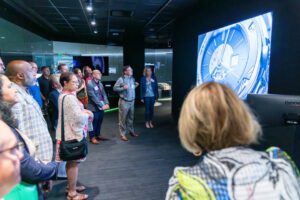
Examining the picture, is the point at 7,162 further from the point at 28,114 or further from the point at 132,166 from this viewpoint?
the point at 132,166

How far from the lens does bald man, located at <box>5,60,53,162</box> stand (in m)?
1.98

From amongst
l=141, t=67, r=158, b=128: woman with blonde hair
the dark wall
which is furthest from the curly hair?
l=141, t=67, r=158, b=128: woman with blonde hair

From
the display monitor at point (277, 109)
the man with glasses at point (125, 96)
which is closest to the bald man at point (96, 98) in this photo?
the man with glasses at point (125, 96)

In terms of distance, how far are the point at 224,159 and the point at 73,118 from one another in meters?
1.88

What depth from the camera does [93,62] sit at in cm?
1117

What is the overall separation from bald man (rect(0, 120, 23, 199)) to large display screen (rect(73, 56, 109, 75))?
1035 cm

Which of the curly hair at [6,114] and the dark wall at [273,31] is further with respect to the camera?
the dark wall at [273,31]

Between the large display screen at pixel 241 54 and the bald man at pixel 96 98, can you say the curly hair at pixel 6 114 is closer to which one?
the large display screen at pixel 241 54

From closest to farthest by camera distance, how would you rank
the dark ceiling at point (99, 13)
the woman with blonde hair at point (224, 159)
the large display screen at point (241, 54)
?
the woman with blonde hair at point (224, 159)
the large display screen at point (241, 54)
the dark ceiling at point (99, 13)

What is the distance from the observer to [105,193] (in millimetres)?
2873

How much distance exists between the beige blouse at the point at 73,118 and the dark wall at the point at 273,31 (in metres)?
2.38

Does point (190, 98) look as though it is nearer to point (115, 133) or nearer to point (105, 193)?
point (105, 193)

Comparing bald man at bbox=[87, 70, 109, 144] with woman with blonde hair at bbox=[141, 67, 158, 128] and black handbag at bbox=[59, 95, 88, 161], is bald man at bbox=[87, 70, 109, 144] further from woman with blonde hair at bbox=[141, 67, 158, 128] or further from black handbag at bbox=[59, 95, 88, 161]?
black handbag at bbox=[59, 95, 88, 161]

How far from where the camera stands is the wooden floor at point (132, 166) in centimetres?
291
